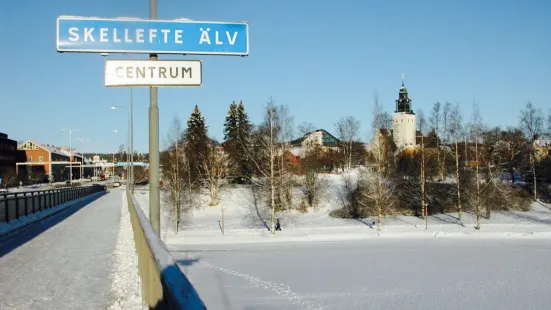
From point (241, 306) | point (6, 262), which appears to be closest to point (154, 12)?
point (6, 262)

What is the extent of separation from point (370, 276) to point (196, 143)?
163 feet

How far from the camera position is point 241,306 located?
1298 cm

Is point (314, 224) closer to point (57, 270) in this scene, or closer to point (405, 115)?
point (57, 270)

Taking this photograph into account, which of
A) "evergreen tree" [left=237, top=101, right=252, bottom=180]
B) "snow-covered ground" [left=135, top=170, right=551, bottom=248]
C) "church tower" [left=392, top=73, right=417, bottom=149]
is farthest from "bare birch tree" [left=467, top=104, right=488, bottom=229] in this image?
"church tower" [left=392, top=73, right=417, bottom=149]

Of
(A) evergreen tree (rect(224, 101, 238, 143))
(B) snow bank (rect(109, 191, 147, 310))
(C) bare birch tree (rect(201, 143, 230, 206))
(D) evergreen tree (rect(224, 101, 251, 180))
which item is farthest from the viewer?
(A) evergreen tree (rect(224, 101, 238, 143))

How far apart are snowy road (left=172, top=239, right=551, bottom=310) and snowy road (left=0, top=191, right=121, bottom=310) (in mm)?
3536

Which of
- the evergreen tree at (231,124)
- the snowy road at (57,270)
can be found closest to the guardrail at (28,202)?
the snowy road at (57,270)

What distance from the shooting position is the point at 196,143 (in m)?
65.4

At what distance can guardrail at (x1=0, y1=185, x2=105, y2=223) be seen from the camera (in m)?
18.8

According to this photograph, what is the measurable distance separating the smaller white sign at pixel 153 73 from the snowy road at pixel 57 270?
3410 millimetres

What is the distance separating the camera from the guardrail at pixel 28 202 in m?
18.8

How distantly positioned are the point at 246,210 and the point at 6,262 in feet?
146

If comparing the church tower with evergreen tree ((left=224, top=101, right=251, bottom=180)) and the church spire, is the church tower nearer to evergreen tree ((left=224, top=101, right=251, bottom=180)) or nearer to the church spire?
the church spire

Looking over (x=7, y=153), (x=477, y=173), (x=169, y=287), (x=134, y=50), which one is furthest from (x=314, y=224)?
(x=7, y=153)
